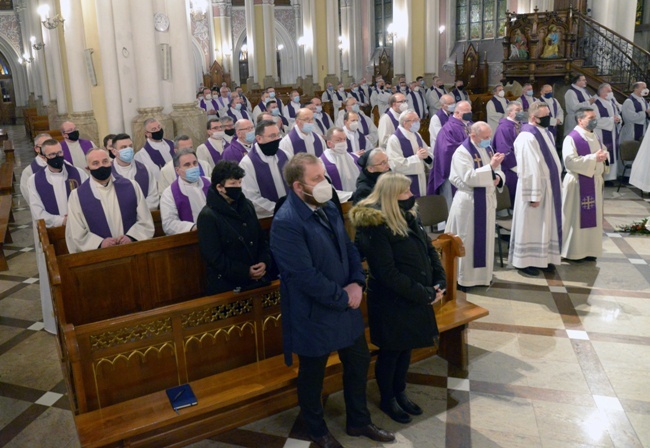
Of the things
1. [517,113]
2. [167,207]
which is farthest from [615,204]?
[167,207]

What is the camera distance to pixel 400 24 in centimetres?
1958

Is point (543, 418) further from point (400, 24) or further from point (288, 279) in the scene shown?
point (400, 24)

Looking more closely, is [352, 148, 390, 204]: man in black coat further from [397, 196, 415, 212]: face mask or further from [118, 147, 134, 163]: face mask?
[118, 147, 134, 163]: face mask

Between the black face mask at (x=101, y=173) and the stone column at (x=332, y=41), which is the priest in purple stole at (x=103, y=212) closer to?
the black face mask at (x=101, y=173)

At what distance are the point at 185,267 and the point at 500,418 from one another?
2.50 m

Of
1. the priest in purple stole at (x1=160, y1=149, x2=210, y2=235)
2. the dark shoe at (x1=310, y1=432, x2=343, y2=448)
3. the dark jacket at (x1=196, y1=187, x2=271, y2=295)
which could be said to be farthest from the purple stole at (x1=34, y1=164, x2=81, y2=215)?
Result: the dark shoe at (x1=310, y1=432, x2=343, y2=448)

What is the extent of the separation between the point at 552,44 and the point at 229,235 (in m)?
12.8

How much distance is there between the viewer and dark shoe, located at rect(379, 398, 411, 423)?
4060 mm

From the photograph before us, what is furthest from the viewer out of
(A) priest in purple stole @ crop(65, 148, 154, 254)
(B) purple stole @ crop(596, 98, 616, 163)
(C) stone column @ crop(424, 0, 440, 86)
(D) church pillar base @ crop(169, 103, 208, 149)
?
(C) stone column @ crop(424, 0, 440, 86)

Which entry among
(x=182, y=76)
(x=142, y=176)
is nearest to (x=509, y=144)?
(x=142, y=176)

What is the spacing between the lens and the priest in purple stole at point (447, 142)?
7.60 meters

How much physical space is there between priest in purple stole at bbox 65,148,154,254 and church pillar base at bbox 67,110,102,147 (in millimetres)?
7031

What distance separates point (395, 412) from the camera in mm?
4070

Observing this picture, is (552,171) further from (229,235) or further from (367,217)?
(229,235)
